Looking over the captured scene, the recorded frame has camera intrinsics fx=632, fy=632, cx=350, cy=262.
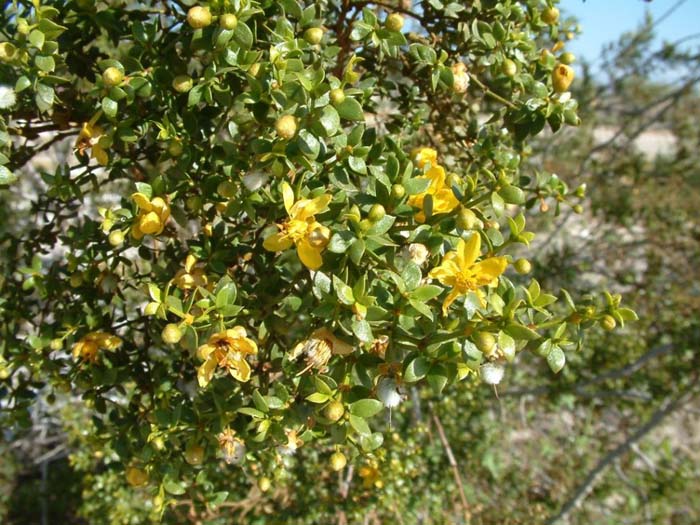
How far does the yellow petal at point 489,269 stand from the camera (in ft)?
2.70

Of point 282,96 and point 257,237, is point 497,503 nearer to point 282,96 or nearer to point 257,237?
point 257,237

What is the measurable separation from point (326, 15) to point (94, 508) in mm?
1853

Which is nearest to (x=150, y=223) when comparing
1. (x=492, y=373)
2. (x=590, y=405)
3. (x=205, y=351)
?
(x=205, y=351)

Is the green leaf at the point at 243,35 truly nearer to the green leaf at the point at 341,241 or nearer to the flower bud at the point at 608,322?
the green leaf at the point at 341,241

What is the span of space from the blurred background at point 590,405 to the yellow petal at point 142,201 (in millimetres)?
1409

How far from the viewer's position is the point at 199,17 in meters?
0.87

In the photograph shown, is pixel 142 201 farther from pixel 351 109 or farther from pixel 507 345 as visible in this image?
pixel 507 345

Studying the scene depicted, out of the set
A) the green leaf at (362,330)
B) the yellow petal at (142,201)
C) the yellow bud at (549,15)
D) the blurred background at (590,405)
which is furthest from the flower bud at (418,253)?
the blurred background at (590,405)

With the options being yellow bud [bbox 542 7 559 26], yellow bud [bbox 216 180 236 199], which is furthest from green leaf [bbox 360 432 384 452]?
yellow bud [bbox 542 7 559 26]

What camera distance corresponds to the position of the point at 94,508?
87.1 inches

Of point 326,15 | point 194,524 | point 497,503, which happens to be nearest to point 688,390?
point 497,503

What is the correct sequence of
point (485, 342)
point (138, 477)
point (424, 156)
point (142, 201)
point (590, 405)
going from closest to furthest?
point (485, 342)
point (142, 201)
point (424, 156)
point (138, 477)
point (590, 405)

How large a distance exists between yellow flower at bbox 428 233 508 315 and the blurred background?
1.35m

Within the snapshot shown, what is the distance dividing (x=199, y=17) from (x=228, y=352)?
0.47 meters
